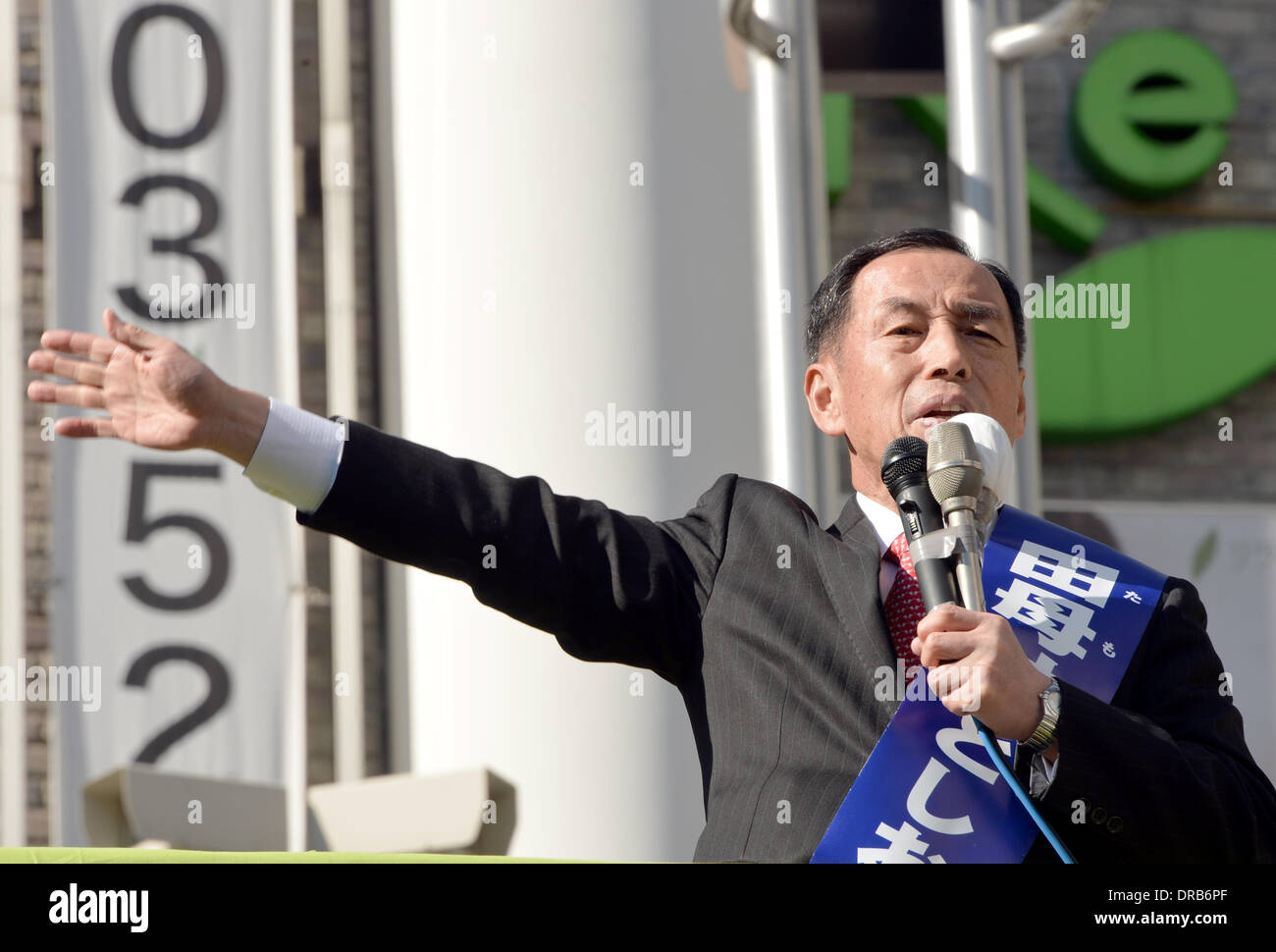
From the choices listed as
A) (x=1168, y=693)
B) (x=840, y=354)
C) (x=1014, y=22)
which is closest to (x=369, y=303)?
(x=1014, y=22)

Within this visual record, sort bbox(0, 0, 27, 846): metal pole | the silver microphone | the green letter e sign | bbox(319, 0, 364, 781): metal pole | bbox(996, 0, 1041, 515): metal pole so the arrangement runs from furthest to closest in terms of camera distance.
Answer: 1. the green letter e sign
2. bbox(319, 0, 364, 781): metal pole
3. bbox(0, 0, 27, 846): metal pole
4. bbox(996, 0, 1041, 515): metal pole
5. the silver microphone

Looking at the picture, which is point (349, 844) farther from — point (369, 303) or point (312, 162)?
point (312, 162)

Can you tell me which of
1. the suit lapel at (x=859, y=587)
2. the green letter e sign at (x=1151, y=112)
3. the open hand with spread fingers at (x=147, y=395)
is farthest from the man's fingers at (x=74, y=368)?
the green letter e sign at (x=1151, y=112)

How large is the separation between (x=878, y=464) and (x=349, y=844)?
3.06 m

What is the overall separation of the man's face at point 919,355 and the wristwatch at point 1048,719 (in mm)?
524

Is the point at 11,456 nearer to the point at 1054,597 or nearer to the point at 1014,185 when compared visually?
the point at 1014,185

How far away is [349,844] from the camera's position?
17.0ft

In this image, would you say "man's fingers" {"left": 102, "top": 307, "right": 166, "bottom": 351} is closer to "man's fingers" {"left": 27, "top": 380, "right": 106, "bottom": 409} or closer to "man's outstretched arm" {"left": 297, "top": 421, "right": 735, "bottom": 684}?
"man's fingers" {"left": 27, "top": 380, "right": 106, "bottom": 409}

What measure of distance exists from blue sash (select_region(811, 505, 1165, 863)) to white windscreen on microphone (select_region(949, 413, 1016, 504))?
26cm

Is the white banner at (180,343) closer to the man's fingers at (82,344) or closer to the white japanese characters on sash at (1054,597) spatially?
the man's fingers at (82,344)

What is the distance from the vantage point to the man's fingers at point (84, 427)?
7.17 feet

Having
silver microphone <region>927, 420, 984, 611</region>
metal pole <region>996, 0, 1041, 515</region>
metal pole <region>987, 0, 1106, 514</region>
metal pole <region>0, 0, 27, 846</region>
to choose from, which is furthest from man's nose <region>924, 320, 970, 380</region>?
metal pole <region>0, 0, 27, 846</region>

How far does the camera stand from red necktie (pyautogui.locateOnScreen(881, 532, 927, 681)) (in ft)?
7.39

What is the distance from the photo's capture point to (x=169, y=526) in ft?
17.5
